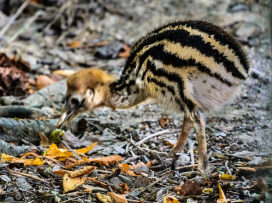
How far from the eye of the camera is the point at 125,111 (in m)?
5.40

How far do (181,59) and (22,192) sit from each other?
1770 millimetres

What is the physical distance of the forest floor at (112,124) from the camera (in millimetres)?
3346

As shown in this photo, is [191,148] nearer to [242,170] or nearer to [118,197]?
[242,170]

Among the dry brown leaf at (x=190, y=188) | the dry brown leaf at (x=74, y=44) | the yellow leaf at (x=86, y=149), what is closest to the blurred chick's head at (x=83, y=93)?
the yellow leaf at (x=86, y=149)

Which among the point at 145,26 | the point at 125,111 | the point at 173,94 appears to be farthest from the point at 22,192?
the point at 145,26

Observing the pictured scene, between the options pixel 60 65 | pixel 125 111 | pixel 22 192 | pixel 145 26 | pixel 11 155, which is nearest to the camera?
pixel 22 192

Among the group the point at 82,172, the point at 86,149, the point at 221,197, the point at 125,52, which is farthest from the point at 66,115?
the point at 125,52

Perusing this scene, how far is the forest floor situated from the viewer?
3.35 meters

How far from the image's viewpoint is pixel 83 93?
14.1 feet

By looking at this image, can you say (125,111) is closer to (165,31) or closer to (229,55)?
(165,31)

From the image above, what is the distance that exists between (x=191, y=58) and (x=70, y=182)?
1499 mm

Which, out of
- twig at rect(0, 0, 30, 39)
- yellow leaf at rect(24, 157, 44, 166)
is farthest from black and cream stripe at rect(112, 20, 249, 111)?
twig at rect(0, 0, 30, 39)

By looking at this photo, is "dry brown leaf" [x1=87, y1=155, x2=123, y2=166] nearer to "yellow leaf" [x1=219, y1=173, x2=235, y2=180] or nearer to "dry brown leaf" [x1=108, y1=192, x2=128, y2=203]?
"dry brown leaf" [x1=108, y1=192, x2=128, y2=203]

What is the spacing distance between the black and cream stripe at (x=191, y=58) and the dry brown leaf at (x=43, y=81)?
8.32 feet
